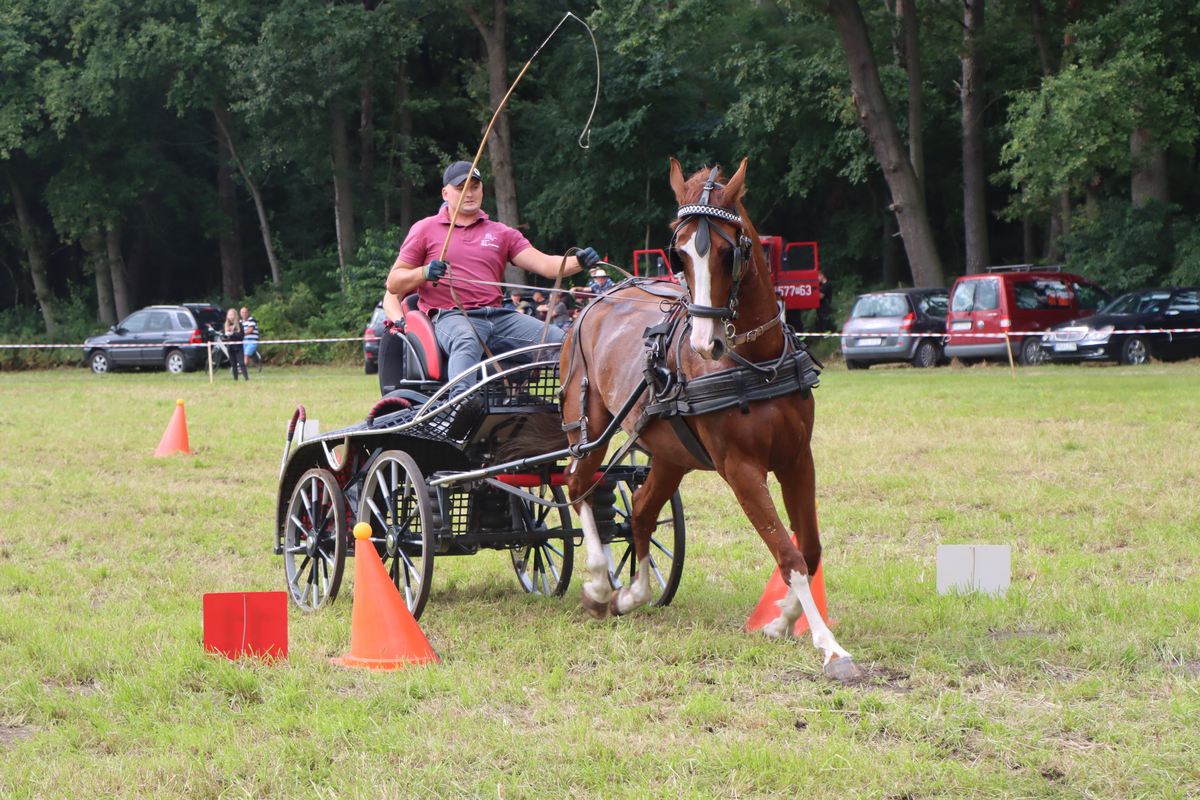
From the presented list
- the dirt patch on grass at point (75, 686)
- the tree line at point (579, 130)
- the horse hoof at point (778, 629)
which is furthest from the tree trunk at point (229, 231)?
the horse hoof at point (778, 629)

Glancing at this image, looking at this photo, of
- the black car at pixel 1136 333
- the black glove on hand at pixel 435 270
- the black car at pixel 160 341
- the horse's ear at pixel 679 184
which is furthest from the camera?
the black car at pixel 160 341

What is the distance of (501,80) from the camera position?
35062 mm

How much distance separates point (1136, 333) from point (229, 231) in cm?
2802

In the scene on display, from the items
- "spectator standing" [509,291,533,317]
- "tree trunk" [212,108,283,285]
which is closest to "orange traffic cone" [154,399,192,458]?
"spectator standing" [509,291,533,317]

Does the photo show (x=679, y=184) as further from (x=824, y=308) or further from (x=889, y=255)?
(x=889, y=255)

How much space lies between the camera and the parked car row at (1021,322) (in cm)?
2619

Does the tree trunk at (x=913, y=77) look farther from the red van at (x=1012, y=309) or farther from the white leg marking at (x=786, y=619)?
the white leg marking at (x=786, y=619)

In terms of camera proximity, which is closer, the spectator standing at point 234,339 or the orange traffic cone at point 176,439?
the orange traffic cone at point 176,439

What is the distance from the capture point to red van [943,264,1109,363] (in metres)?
26.9

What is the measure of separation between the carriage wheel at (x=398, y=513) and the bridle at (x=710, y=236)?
1844 millimetres

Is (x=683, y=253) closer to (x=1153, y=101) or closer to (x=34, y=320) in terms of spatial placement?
(x=1153, y=101)

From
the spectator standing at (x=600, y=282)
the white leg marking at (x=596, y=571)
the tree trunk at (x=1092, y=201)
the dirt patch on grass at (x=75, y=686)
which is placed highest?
the tree trunk at (x=1092, y=201)

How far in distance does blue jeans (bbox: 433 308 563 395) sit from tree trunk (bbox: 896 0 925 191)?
24.4 m

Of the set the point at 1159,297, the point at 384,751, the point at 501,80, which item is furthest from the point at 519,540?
the point at 501,80
